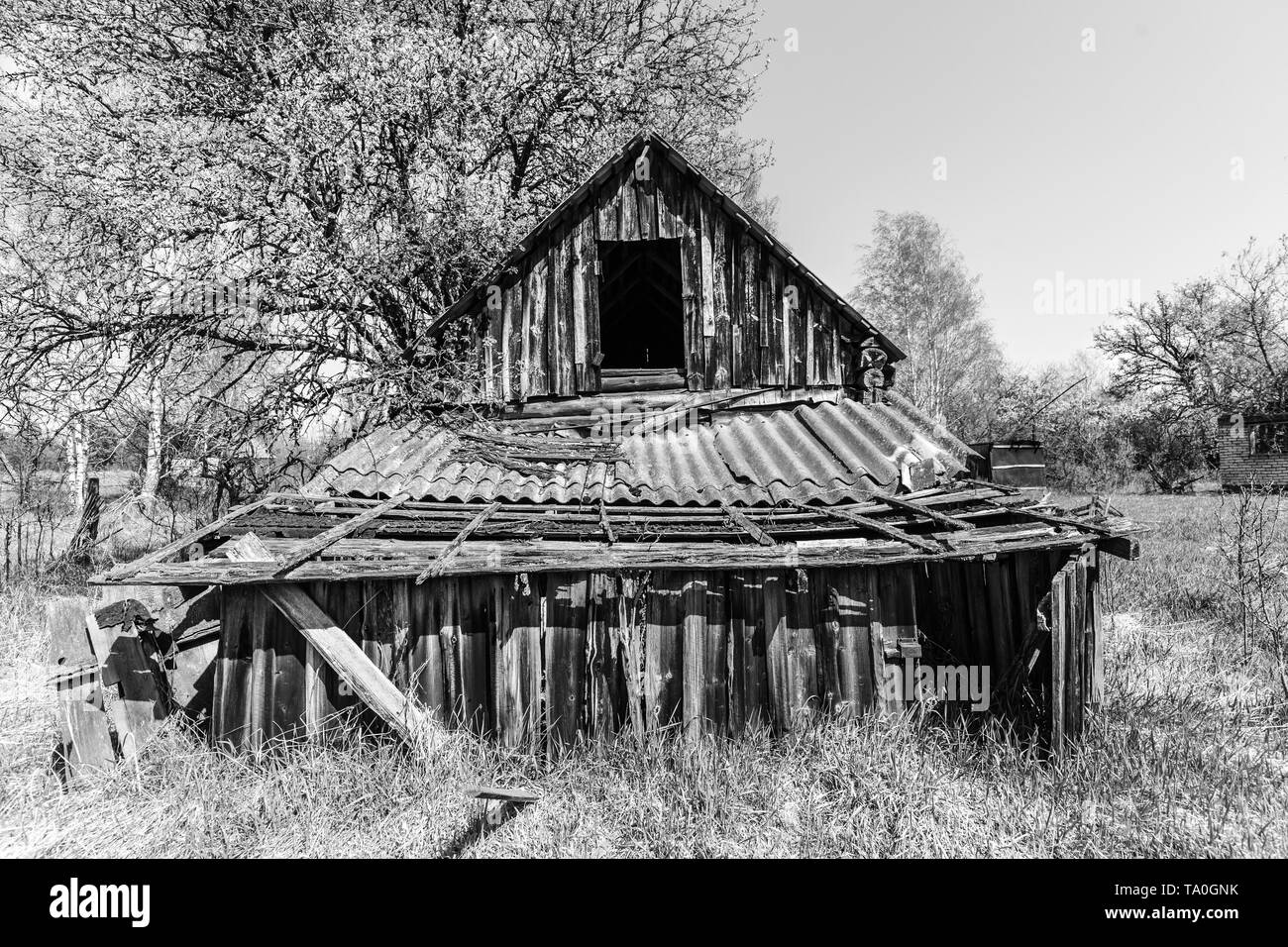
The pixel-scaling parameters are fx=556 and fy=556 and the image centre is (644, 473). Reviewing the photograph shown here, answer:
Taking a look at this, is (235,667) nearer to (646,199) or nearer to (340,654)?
(340,654)

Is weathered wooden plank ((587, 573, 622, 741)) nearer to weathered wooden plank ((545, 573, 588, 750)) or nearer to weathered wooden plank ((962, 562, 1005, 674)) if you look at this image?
weathered wooden plank ((545, 573, 588, 750))

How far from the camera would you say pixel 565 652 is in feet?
14.4

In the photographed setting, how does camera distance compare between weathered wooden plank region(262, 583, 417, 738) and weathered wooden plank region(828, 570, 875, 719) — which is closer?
weathered wooden plank region(262, 583, 417, 738)

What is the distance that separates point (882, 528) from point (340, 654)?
4304 mm

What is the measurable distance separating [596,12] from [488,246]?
5.41m

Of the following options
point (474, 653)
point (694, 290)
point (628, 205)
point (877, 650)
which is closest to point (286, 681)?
point (474, 653)

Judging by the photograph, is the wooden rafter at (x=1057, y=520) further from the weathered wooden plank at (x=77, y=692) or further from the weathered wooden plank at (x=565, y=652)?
the weathered wooden plank at (x=77, y=692)

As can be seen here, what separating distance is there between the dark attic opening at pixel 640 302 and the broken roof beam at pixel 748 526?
3157 millimetres

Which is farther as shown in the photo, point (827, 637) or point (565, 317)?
point (565, 317)

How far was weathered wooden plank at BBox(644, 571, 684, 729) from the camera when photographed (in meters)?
4.39

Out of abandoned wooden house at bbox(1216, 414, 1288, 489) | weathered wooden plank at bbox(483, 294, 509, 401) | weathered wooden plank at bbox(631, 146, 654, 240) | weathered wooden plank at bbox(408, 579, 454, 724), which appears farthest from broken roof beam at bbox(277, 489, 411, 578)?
abandoned wooden house at bbox(1216, 414, 1288, 489)

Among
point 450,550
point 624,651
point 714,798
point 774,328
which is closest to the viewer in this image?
point 714,798

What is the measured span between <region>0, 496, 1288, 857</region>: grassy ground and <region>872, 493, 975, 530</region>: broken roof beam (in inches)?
64.4
